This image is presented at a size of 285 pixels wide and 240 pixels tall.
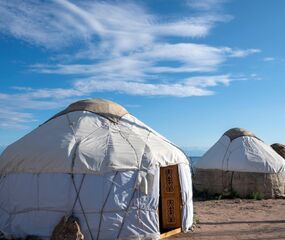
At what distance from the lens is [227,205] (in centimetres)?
1433

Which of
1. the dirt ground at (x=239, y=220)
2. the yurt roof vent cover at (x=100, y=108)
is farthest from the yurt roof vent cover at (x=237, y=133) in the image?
the yurt roof vent cover at (x=100, y=108)

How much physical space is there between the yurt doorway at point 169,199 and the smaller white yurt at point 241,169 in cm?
648

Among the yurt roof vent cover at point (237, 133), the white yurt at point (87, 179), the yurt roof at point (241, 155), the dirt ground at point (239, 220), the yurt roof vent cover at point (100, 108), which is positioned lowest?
the dirt ground at point (239, 220)

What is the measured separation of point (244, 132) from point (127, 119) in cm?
865

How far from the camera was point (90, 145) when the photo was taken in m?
9.03

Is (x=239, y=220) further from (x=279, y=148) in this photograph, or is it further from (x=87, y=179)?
(x=279, y=148)

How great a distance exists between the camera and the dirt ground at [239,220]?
31.5ft

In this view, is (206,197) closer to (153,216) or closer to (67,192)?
(153,216)

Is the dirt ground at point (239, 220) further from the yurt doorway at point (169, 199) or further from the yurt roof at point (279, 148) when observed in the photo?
the yurt roof at point (279, 148)

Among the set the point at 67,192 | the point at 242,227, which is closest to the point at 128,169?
the point at 67,192

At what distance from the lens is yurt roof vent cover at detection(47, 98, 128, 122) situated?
999 cm

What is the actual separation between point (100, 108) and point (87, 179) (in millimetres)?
2018

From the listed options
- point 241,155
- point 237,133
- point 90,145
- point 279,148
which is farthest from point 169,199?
point 279,148

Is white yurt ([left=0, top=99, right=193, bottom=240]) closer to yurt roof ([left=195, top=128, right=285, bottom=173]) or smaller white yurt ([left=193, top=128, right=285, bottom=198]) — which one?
smaller white yurt ([left=193, top=128, right=285, bottom=198])
